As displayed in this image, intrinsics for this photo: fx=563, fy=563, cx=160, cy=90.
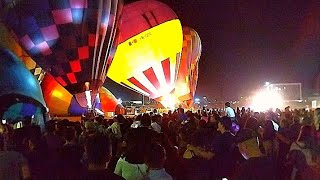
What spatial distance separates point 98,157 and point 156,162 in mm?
547

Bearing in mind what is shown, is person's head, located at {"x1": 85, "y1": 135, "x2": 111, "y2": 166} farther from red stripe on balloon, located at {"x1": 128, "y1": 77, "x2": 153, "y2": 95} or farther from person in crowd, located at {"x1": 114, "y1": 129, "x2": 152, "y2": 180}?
red stripe on balloon, located at {"x1": 128, "y1": 77, "x2": 153, "y2": 95}

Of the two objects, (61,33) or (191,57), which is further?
(191,57)

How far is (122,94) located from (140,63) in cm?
3719

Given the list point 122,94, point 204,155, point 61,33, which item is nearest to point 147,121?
point 204,155

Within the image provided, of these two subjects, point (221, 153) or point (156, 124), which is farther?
point (156, 124)

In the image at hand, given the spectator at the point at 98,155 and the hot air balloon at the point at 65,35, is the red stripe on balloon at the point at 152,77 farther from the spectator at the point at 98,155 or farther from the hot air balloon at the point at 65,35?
the spectator at the point at 98,155

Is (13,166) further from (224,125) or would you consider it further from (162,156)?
(224,125)

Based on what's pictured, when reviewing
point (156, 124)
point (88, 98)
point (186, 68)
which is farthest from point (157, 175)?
point (186, 68)

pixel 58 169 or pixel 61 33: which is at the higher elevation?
pixel 61 33

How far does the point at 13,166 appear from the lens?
4.65 metres

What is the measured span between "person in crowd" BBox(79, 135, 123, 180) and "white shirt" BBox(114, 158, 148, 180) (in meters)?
0.70

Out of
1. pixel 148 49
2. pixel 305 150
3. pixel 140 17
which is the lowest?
pixel 305 150

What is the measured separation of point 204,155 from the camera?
17.2ft

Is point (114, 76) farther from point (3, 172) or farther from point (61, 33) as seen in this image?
point (3, 172)
